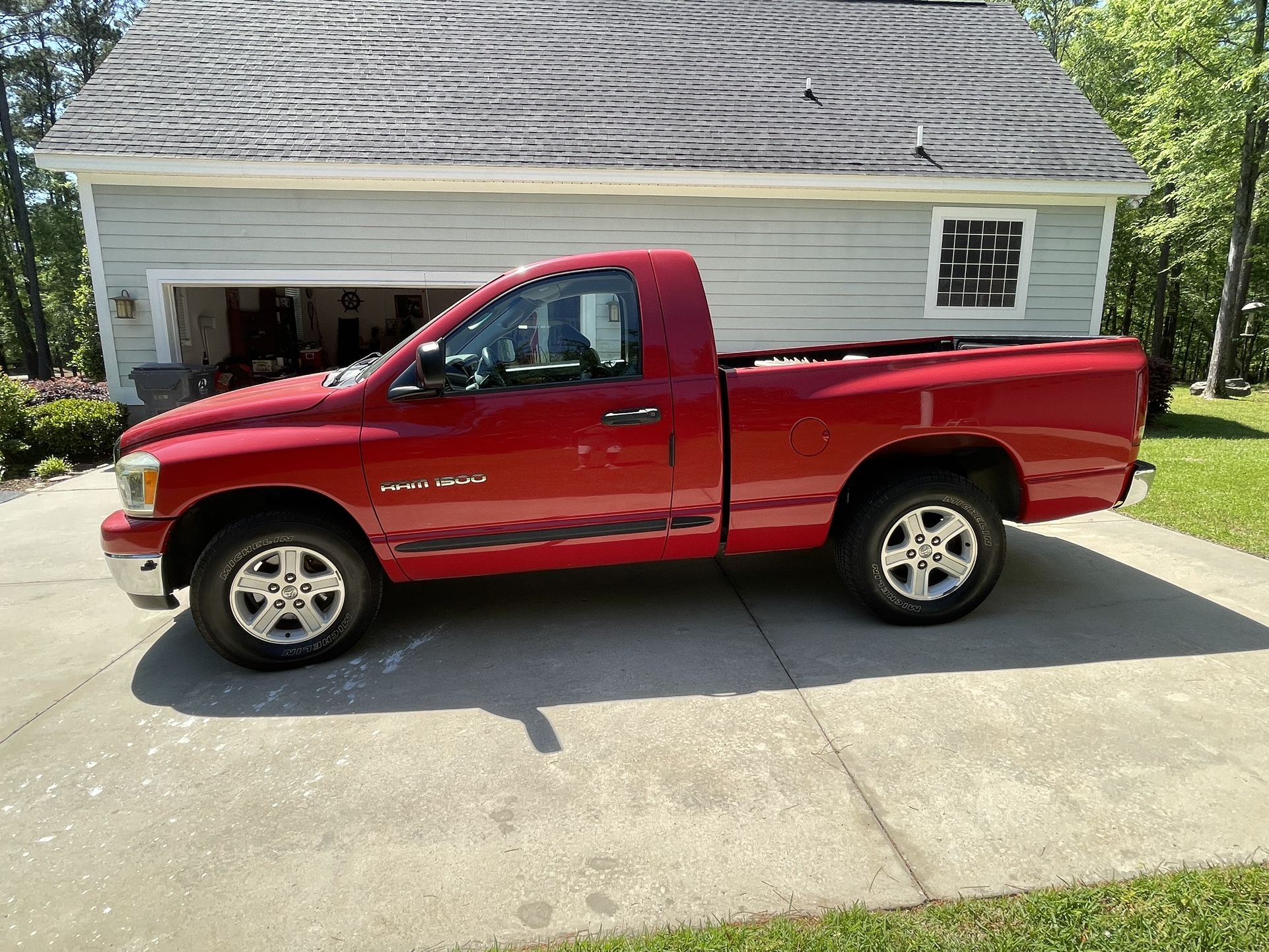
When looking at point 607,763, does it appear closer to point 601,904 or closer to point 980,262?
point 601,904

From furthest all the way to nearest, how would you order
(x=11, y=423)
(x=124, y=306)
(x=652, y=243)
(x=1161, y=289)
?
(x=1161, y=289) → (x=652, y=243) → (x=124, y=306) → (x=11, y=423)

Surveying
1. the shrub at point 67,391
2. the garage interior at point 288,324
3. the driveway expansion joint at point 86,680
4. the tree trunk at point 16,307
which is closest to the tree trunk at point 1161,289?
the garage interior at point 288,324

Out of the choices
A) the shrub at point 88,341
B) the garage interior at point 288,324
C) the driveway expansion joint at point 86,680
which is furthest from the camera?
the shrub at point 88,341

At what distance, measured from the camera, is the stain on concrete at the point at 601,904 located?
7.52 ft

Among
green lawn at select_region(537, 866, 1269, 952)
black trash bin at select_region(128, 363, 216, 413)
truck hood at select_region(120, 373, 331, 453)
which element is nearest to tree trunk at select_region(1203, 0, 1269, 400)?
green lawn at select_region(537, 866, 1269, 952)

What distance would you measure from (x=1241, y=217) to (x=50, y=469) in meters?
21.2

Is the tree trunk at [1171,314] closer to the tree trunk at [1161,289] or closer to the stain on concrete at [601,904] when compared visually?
the tree trunk at [1161,289]

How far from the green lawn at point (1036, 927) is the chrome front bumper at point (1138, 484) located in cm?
236

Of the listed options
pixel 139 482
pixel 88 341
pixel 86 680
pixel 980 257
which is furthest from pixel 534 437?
pixel 88 341

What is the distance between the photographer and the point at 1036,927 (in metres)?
2.17


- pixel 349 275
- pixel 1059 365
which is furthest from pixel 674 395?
pixel 349 275

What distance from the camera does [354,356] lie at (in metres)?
Answer: 16.9

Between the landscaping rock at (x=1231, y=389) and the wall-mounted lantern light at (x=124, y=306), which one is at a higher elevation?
the wall-mounted lantern light at (x=124, y=306)

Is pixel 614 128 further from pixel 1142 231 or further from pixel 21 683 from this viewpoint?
pixel 1142 231
